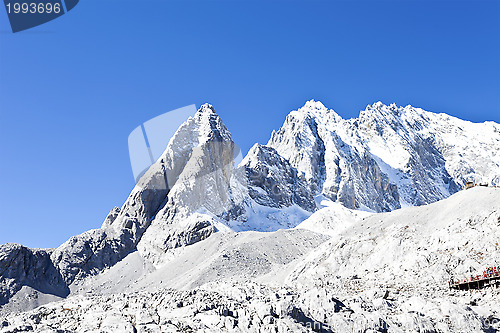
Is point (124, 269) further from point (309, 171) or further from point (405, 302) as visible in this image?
point (309, 171)

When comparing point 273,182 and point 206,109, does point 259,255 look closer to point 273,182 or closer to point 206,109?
point 273,182

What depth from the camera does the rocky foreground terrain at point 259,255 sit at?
28.2 meters

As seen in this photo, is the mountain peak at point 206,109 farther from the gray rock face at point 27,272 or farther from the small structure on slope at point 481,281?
the small structure on slope at point 481,281

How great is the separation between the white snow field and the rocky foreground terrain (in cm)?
13

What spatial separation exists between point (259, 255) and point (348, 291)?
44.3 metres

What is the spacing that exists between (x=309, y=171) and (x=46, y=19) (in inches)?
6437

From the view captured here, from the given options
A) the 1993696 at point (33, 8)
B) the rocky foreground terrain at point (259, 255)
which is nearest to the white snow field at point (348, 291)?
the rocky foreground terrain at point (259, 255)

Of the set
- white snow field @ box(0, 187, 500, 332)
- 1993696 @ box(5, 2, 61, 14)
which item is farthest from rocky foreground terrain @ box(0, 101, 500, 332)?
1993696 @ box(5, 2, 61, 14)

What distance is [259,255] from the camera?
3243 inches

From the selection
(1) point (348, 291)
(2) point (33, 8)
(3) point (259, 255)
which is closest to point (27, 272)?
(3) point (259, 255)

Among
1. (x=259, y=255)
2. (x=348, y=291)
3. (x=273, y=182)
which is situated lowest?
(x=348, y=291)

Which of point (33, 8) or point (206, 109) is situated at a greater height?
point (206, 109)

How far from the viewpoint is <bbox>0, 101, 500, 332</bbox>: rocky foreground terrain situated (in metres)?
28.2

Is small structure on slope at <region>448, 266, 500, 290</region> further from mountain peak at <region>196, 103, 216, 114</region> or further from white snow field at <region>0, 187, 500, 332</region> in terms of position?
mountain peak at <region>196, 103, 216, 114</region>
